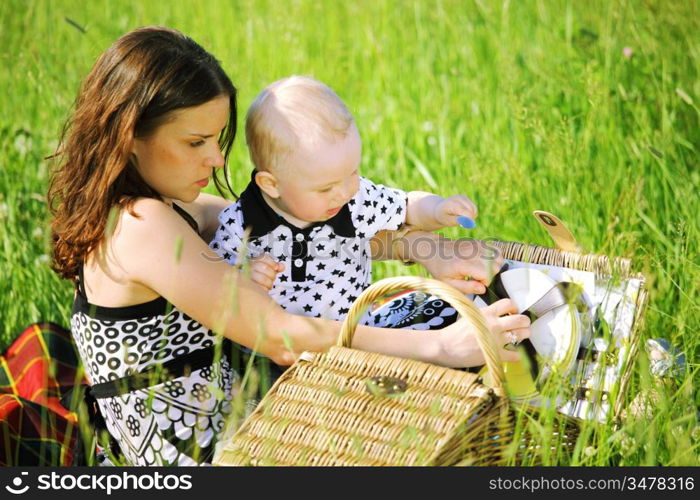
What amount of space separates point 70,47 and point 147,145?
140 inches

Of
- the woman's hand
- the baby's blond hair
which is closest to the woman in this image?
the woman's hand

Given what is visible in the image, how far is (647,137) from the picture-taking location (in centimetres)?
376

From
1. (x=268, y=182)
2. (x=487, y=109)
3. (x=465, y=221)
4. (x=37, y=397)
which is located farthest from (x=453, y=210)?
(x=487, y=109)

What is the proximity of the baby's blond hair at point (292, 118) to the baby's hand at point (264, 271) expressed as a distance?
27cm

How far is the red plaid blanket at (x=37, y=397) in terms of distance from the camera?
110 inches

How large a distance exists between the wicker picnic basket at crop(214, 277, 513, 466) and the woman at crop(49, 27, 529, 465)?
0.17 meters

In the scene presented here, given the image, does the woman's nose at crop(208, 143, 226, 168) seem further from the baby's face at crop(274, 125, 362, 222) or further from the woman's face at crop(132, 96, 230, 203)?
the baby's face at crop(274, 125, 362, 222)

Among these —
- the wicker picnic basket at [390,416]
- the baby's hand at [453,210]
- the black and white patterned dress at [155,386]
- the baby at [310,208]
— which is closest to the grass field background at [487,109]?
the wicker picnic basket at [390,416]

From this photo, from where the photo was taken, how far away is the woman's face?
2354mm

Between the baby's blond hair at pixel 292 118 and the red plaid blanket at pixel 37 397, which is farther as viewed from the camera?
the red plaid blanket at pixel 37 397

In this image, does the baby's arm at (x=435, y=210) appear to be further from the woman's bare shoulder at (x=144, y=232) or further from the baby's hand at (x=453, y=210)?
the woman's bare shoulder at (x=144, y=232)

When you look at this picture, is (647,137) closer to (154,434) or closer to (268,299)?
(268,299)

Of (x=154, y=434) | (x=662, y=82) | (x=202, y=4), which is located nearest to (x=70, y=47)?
(x=202, y=4)

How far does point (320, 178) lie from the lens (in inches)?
97.7
